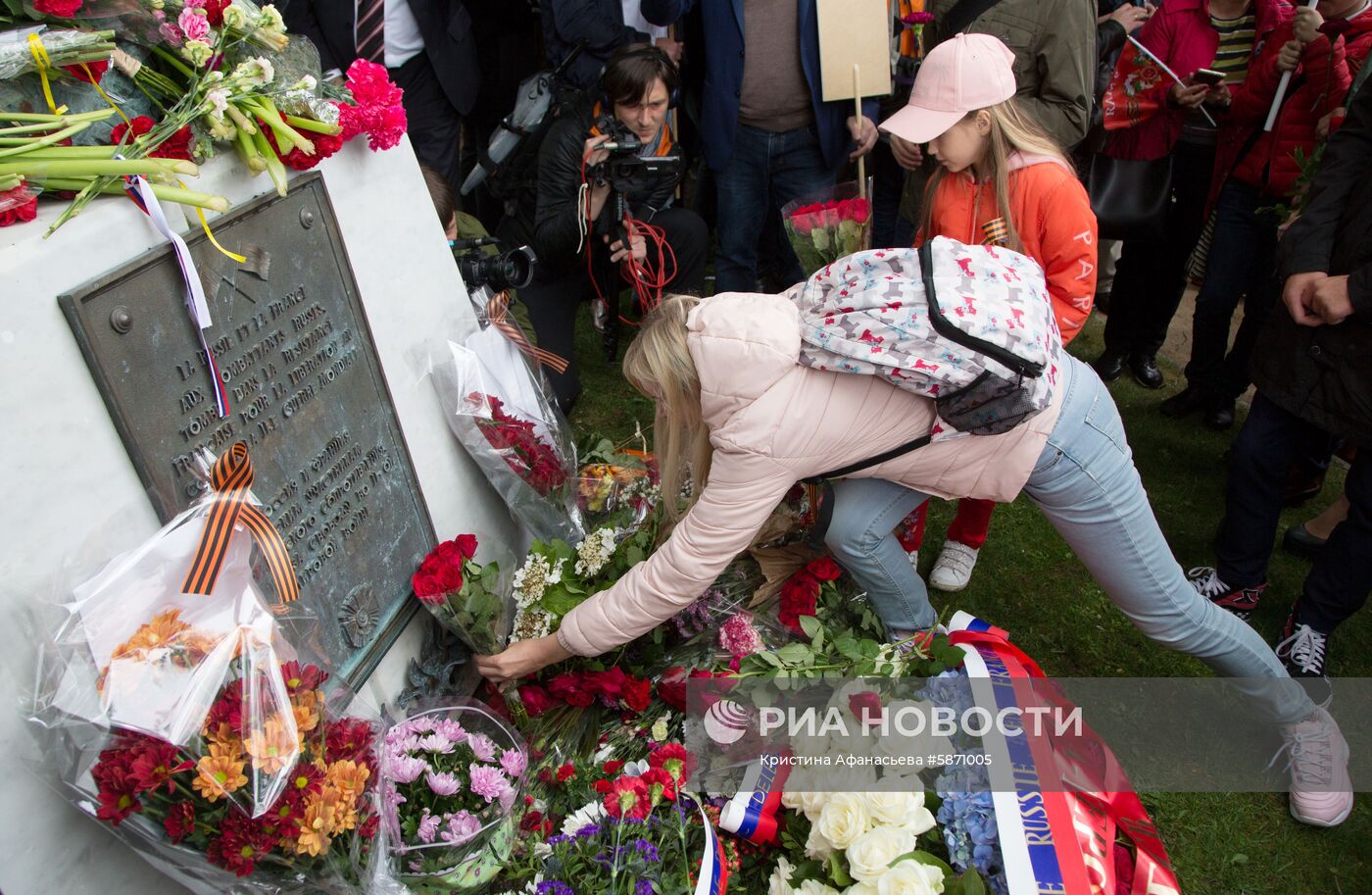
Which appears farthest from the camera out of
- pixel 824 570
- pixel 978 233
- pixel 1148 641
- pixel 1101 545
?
pixel 1148 641

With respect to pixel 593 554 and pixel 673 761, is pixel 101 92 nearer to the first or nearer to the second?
pixel 593 554

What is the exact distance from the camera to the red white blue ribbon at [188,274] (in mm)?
1739

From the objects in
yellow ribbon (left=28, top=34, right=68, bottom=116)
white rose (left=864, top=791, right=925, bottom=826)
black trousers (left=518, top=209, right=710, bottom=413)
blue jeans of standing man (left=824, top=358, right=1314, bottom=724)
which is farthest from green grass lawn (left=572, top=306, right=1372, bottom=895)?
yellow ribbon (left=28, top=34, right=68, bottom=116)

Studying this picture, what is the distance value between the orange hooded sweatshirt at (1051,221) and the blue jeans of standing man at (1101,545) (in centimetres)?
47

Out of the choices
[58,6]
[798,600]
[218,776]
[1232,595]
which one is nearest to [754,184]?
[798,600]

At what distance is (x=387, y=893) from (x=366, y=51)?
3643 mm

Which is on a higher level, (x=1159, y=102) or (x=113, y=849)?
(x=1159, y=102)

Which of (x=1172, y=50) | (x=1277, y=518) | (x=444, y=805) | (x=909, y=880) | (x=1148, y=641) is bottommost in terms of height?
(x=1148, y=641)

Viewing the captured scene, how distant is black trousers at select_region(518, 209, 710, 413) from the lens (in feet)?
13.6

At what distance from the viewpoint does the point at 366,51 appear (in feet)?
14.1

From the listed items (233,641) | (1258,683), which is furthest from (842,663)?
(233,641)

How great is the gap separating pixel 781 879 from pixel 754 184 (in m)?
3.09

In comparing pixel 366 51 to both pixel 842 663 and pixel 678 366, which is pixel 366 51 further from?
pixel 842 663

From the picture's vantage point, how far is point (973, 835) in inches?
77.9
